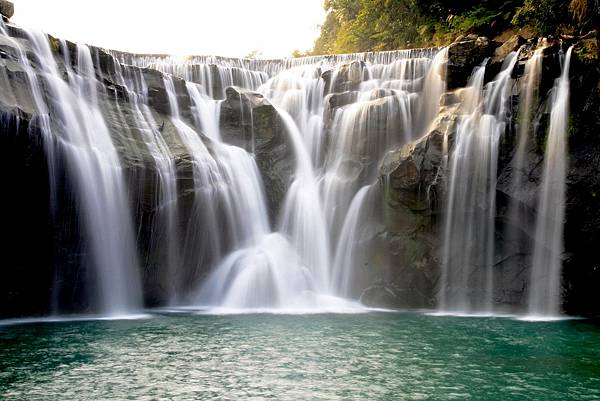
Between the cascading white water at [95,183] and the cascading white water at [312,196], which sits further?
the cascading white water at [312,196]

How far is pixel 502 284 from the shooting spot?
15039mm

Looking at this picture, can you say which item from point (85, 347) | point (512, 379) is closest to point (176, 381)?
point (85, 347)

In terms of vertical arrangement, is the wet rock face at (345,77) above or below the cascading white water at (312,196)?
above

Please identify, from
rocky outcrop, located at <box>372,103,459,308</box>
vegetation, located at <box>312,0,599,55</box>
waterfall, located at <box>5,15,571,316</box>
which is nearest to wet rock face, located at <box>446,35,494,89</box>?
waterfall, located at <box>5,15,571,316</box>

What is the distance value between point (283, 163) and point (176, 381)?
39.0ft

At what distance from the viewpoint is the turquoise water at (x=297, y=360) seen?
7.19 m

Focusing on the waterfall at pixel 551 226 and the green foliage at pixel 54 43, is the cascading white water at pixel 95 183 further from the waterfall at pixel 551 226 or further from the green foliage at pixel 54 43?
the waterfall at pixel 551 226

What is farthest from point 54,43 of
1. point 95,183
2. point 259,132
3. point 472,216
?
point 472,216

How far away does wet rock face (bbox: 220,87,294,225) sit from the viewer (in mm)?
18625

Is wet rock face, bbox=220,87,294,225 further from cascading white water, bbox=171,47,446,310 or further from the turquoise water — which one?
the turquoise water

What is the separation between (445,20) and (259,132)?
11247 mm

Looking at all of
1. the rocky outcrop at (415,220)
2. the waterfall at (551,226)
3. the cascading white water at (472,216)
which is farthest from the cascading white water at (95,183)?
the waterfall at (551,226)

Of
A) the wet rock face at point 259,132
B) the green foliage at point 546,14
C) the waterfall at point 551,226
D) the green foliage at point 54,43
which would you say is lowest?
the waterfall at point 551,226

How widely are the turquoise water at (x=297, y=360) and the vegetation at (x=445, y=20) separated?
9748 millimetres
